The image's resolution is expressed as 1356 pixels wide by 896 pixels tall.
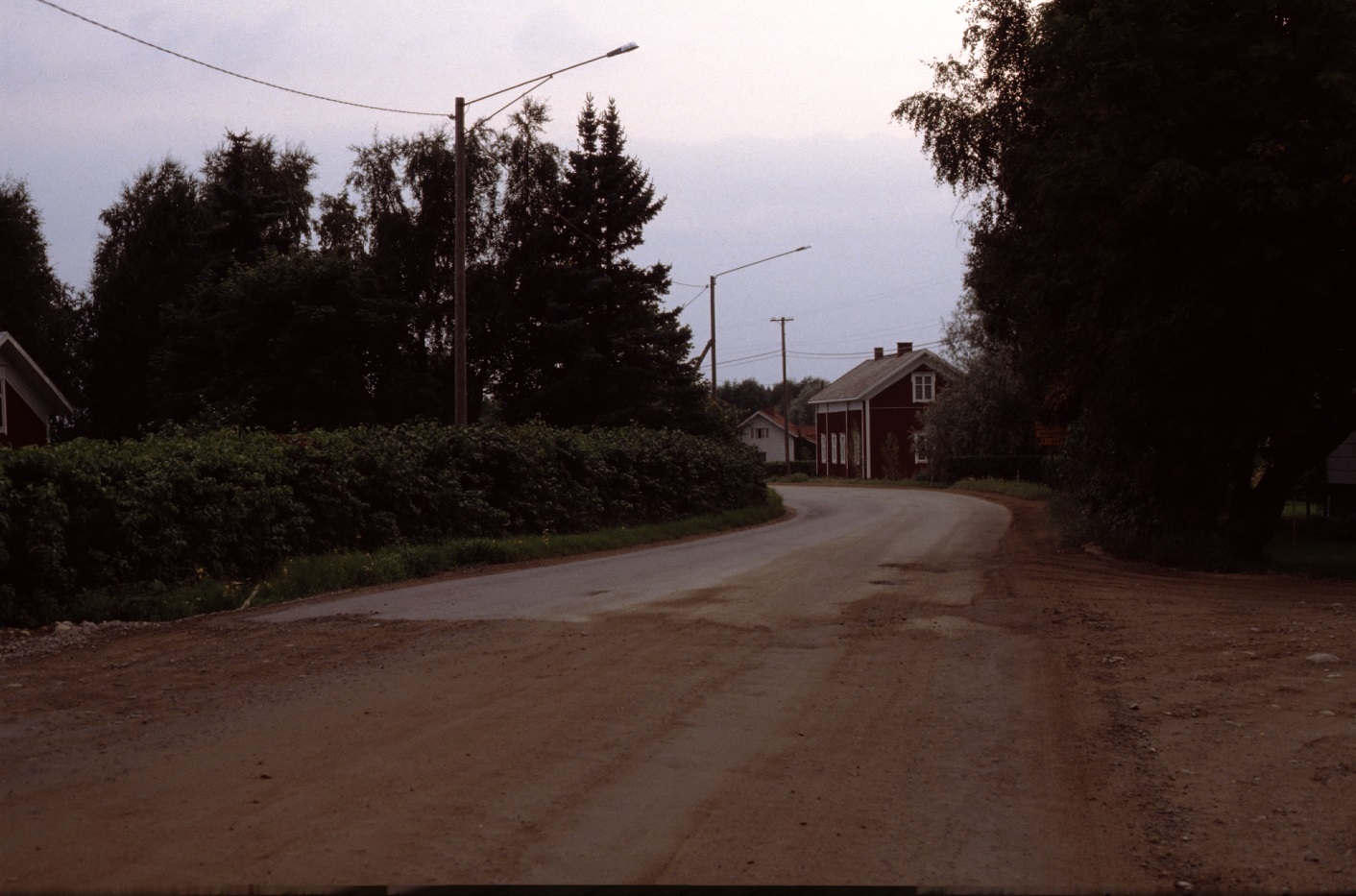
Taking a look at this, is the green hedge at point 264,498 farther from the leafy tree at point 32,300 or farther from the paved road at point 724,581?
the leafy tree at point 32,300

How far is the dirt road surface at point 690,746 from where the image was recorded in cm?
493

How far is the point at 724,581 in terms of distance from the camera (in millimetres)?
15414

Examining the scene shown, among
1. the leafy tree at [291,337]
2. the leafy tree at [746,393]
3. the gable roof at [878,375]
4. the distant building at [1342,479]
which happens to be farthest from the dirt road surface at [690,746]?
the leafy tree at [746,393]

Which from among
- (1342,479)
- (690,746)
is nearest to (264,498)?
(690,746)

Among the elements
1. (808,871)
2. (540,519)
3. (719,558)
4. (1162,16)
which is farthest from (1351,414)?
(808,871)

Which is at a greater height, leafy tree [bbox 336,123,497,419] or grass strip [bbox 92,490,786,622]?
leafy tree [bbox 336,123,497,419]

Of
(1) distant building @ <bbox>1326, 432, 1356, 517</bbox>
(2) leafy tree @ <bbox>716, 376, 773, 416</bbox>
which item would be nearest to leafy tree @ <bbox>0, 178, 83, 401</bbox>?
(1) distant building @ <bbox>1326, 432, 1356, 517</bbox>

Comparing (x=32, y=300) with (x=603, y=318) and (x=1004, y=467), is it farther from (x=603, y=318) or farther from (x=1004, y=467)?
(x=1004, y=467)

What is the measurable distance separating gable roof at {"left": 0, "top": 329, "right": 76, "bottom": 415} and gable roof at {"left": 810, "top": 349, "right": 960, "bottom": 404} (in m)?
44.2

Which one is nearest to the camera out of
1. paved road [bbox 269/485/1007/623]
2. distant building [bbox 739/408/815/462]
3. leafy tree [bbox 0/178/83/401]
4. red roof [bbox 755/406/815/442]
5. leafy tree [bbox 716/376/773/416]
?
paved road [bbox 269/485/1007/623]

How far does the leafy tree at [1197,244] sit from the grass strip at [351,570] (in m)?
9.22

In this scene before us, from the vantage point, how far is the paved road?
42.0 ft

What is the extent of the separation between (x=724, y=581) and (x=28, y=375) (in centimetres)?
Answer: 2522

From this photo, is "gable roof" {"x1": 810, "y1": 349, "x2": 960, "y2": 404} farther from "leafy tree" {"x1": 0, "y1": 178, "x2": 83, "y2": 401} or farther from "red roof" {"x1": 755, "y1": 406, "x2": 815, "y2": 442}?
"leafy tree" {"x1": 0, "y1": 178, "x2": 83, "y2": 401}
